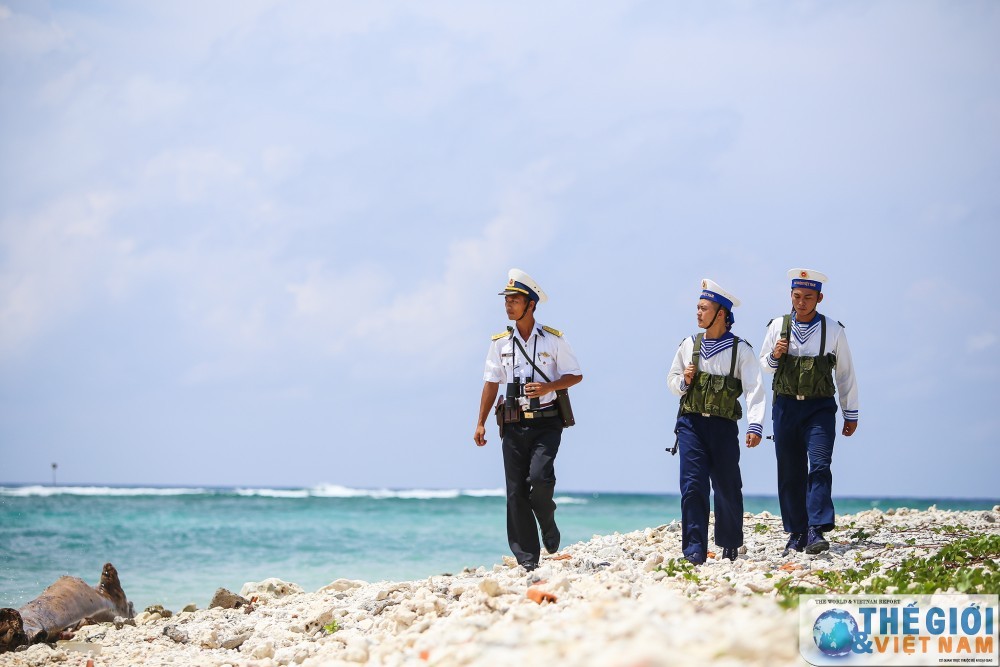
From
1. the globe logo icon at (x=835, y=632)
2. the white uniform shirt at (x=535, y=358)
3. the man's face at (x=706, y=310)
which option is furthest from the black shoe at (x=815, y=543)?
the globe logo icon at (x=835, y=632)

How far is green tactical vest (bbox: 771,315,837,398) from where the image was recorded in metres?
7.48

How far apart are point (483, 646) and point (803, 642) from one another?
117cm

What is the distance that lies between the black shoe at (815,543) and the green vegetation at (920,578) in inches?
37.1

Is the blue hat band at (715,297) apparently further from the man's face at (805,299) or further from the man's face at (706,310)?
the man's face at (805,299)

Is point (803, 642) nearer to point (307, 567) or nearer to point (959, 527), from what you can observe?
point (959, 527)

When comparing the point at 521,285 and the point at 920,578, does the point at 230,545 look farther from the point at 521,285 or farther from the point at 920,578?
the point at 920,578

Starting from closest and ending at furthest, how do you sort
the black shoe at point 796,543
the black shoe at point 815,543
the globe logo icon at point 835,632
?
1. the globe logo icon at point 835,632
2. the black shoe at point 815,543
3. the black shoe at point 796,543

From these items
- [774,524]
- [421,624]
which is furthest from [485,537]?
[421,624]

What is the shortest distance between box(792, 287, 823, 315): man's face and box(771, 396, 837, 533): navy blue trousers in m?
0.71

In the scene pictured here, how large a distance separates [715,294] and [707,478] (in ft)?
4.41

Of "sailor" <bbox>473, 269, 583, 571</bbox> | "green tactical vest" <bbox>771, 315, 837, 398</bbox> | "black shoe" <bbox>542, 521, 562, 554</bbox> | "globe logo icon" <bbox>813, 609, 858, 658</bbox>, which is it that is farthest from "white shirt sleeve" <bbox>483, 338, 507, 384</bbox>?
"globe logo icon" <bbox>813, 609, 858, 658</bbox>

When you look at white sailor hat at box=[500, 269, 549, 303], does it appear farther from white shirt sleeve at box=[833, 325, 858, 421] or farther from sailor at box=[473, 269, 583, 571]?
white shirt sleeve at box=[833, 325, 858, 421]

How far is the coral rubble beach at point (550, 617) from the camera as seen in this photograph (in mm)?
3229

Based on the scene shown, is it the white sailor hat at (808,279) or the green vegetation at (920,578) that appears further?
the white sailor hat at (808,279)
